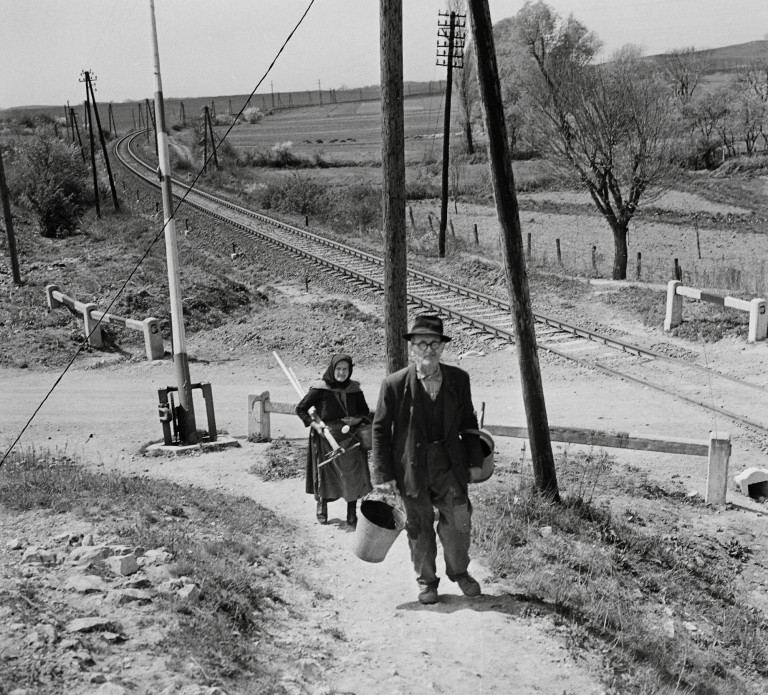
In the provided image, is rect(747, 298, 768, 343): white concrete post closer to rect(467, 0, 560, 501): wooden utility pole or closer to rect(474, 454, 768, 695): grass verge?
rect(474, 454, 768, 695): grass verge

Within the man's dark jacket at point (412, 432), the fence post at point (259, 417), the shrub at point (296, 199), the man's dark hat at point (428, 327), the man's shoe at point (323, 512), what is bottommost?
the fence post at point (259, 417)

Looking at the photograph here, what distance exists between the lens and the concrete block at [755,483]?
33.4 ft

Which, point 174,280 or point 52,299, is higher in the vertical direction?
point 174,280

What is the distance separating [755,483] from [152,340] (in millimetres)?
12295

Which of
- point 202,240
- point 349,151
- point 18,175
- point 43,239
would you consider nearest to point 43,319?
→ point 202,240

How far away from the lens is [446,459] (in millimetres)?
6141

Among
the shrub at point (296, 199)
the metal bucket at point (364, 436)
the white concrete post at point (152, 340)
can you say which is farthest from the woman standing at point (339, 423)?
the shrub at point (296, 199)

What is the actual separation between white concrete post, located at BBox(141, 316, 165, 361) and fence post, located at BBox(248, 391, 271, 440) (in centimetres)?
649

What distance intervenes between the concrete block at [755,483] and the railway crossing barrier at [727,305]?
630 cm

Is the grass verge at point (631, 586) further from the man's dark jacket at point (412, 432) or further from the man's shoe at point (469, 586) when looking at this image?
the man's dark jacket at point (412, 432)

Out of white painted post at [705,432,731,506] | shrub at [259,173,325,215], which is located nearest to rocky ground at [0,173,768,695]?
white painted post at [705,432,731,506]

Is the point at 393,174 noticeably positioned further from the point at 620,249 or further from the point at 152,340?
the point at 620,249

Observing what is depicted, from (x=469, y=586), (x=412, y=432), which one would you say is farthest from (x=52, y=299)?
(x=469, y=586)

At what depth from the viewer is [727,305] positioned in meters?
16.2
